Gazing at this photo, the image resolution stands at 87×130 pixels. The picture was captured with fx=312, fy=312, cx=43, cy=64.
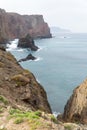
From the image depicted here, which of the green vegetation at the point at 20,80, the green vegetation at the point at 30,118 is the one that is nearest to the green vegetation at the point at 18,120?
the green vegetation at the point at 30,118

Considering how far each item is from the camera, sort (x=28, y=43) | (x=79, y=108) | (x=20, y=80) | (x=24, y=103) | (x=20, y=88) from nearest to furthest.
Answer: (x=24, y=103), (x=20, y=88), (x=20, y=80), (x=79, y=108), (x=28, y=43)

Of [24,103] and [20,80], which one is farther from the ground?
[20,80]

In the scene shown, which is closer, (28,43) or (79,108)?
(79,108)

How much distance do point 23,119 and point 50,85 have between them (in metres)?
52.0

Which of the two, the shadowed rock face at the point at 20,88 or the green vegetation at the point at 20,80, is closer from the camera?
the shadowed rock face at the point at 20,88

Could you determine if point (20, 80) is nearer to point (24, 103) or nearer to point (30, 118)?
point (24, 103)

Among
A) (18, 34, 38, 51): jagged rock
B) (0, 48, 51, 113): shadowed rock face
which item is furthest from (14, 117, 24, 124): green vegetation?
(18, 34, 38, 51): jagged rock

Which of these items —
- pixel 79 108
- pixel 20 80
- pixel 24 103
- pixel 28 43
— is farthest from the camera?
pixel 28 43

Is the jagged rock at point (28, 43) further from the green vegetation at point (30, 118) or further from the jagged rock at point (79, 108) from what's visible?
the green vegetation at point (30, 118)

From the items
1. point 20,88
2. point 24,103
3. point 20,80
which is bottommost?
point 24,103

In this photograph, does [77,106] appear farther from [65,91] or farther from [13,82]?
[65,91]

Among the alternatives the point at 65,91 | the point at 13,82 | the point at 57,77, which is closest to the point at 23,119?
the point at 13,82

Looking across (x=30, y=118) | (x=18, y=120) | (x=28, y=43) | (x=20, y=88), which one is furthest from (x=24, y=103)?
(x=28, y=43)

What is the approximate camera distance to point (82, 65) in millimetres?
104062
